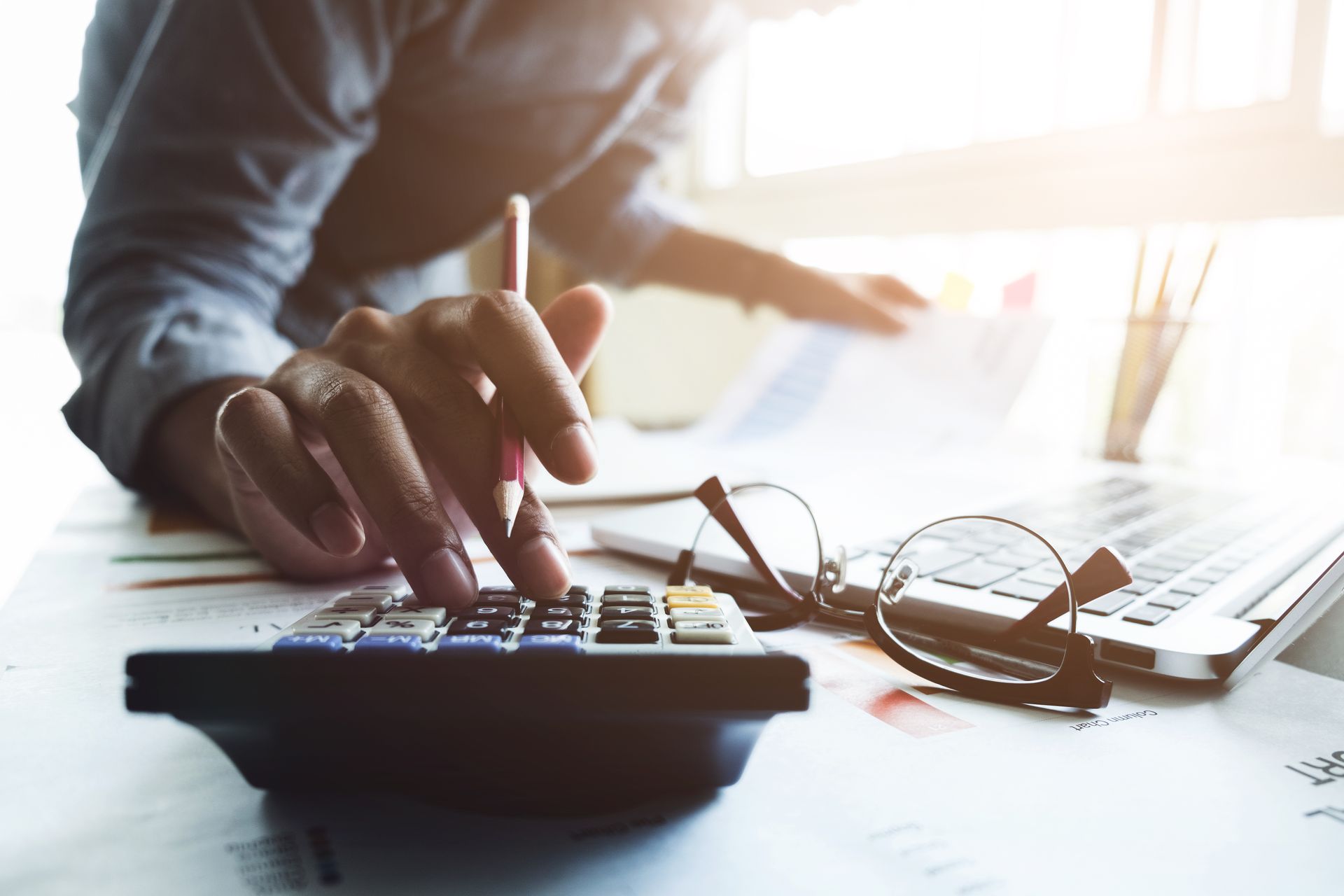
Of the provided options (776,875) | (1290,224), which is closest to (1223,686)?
(776,875)

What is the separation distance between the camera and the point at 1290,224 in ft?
2.64

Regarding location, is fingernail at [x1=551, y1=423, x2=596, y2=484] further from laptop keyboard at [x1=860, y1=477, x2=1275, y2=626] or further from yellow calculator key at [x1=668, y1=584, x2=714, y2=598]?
laptop keyboard at [x1=860, y1=477, x2=1275, y2=626]

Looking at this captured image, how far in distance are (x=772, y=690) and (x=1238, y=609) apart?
247mm

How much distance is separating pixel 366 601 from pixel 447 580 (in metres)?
0.03

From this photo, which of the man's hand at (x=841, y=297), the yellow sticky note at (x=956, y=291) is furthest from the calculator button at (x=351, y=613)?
the yellow sticky note at (x=956, y=291)

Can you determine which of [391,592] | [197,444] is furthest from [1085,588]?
[197,444]

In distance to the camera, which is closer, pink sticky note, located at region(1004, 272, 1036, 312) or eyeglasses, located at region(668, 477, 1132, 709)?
eyeglasses, located at region(668, 477, 1132, 709)

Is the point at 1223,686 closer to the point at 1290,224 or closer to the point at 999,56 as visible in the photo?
the point at 1290,224

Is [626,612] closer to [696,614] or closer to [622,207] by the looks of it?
[696,614]

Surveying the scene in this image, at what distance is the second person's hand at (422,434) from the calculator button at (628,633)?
0.15 feet

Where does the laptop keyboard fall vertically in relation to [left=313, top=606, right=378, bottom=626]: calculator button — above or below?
below

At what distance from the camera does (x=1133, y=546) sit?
40 cm

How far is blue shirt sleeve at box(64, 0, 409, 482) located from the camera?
55 centimetres

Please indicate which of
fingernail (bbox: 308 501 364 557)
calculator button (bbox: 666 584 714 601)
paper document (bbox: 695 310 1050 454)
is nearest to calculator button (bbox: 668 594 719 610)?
calculator button (bbox: 666 584 714 601)
